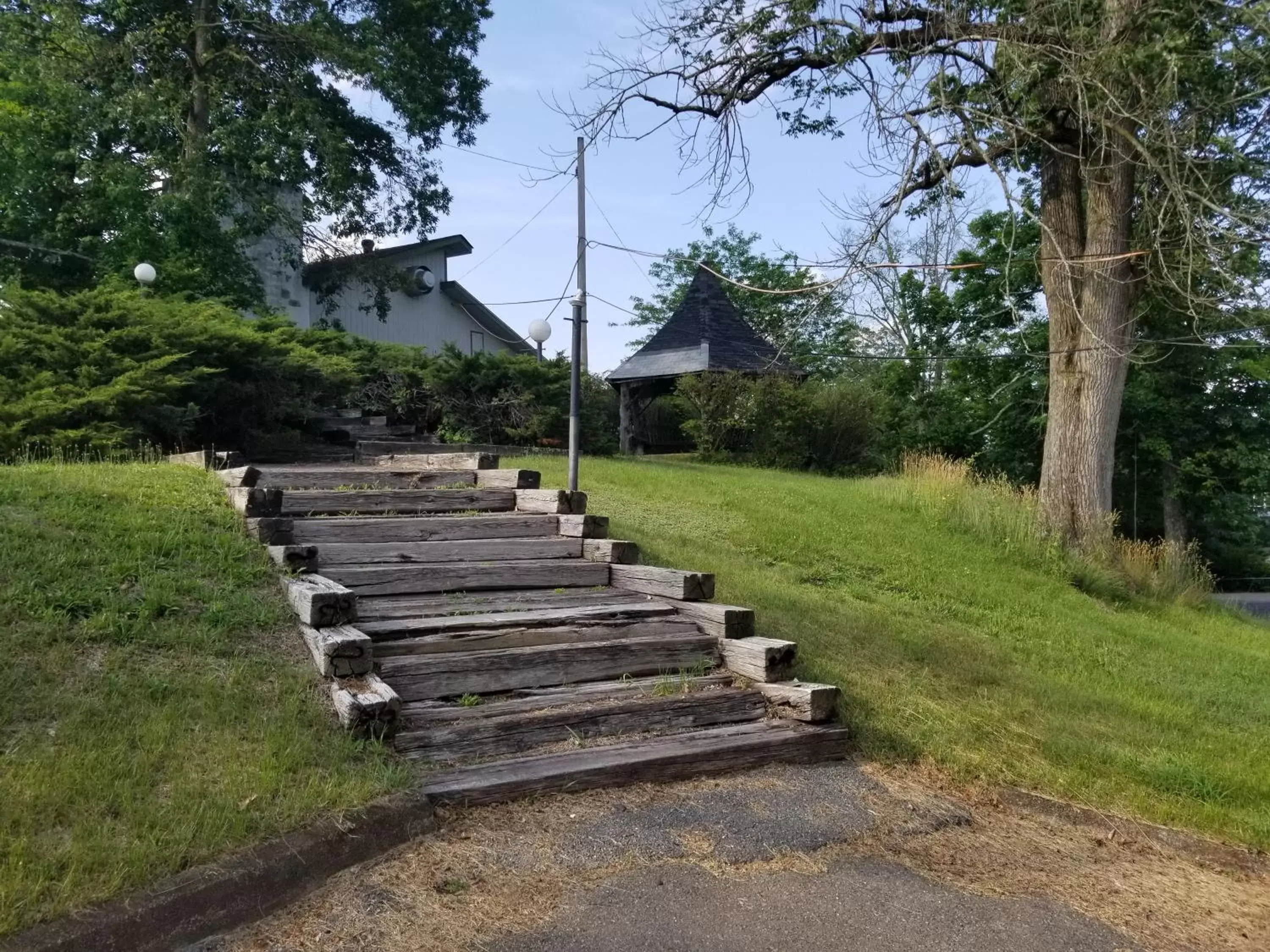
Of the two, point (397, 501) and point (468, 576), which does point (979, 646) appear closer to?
point (468, 576)

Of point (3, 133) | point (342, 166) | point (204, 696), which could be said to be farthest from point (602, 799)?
point (3, 133)

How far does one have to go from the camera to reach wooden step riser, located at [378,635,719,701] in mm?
Result: 4898

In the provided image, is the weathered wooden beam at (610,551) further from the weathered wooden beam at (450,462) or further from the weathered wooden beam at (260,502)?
the weathered wooden beam at (260,502)

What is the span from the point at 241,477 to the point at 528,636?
2766 millimetres

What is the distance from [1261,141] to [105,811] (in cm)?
1180

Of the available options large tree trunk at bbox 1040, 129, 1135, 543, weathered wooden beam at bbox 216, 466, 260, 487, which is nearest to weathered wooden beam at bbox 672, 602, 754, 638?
weathered wooden beam at bbox 216, 466, 260, 487

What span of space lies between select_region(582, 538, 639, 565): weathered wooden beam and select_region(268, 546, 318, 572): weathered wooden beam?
2.00 meters

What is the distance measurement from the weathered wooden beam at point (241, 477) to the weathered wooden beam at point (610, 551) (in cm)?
243

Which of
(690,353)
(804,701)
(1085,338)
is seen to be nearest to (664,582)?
(804,701)

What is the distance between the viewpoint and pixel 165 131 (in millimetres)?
18391

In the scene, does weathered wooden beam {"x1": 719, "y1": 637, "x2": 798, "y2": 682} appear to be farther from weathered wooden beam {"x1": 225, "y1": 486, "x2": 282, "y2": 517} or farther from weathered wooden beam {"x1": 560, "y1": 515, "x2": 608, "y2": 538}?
Result: weathered wooden beam {"x1": 225, "y1": 486, "x2": 282, "y2": 517}

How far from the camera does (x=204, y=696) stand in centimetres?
420

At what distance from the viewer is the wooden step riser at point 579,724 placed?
14.6 feet

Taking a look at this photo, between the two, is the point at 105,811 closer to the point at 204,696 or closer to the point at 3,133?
the point at 204,696
